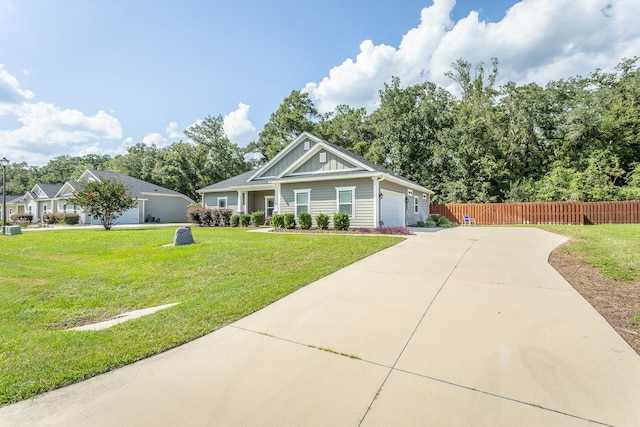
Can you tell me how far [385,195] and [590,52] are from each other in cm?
2296

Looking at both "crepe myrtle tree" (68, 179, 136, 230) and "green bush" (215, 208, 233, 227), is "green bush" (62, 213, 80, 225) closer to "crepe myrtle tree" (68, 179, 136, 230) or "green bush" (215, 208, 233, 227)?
"crepe myrtle tree" (68, 179, 136, 230)

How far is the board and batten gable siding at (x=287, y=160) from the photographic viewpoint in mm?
17938

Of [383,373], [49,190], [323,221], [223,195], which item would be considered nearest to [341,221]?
[323,221]

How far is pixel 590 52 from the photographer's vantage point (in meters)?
22.2

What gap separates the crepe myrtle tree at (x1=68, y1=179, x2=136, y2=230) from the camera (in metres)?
15.8

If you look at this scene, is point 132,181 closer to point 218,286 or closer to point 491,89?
point 218,286

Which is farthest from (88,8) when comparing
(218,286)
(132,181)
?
(132,181)

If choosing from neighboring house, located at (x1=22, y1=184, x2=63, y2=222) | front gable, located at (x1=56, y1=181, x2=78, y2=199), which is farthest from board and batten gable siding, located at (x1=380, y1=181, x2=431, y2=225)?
neighboring house, located at (x1=22, y1=184, x2=63, y2=222)

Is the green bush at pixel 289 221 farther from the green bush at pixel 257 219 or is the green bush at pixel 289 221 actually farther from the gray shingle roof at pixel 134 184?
the gray shingle roof at pixel 134 184

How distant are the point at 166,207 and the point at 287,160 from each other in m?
17.5

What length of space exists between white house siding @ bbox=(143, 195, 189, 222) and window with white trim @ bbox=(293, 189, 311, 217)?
1935 cm

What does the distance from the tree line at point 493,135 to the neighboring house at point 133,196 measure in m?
5.06

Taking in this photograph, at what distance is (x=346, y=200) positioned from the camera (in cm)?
1405

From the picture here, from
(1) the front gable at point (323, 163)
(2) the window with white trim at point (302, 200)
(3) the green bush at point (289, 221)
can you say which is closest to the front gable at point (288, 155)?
(1) the front gable at point (323, 163)
